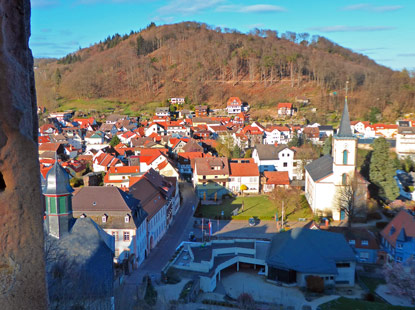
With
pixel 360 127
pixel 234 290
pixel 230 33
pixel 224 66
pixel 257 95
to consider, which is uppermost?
pixel 230 33

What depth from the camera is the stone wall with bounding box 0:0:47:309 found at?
128 inches

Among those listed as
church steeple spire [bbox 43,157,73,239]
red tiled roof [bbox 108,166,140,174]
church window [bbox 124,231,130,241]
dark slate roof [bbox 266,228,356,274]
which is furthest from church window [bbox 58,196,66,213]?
red tiled roof [bbox 108,166,140,174]

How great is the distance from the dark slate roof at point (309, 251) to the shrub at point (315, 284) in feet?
1.42

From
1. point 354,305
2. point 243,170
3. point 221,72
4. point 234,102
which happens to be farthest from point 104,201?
point 221,72

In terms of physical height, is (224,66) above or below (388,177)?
above

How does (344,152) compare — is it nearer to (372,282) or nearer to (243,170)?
(243,170)

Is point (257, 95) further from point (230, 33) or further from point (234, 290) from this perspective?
point (234, 290)

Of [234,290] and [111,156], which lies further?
[111,156]

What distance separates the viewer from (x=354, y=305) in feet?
61.1

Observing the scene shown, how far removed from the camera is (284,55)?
357 feet

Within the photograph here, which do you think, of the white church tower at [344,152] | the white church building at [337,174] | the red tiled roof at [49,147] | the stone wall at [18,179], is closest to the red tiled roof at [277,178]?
the white church building at [337,174]

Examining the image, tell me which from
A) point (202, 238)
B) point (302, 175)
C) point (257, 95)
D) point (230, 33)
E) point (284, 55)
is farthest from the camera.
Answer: point (230, 33)

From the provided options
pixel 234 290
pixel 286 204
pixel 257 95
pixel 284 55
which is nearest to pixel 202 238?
pixel 234 290

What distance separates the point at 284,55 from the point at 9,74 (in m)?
111
